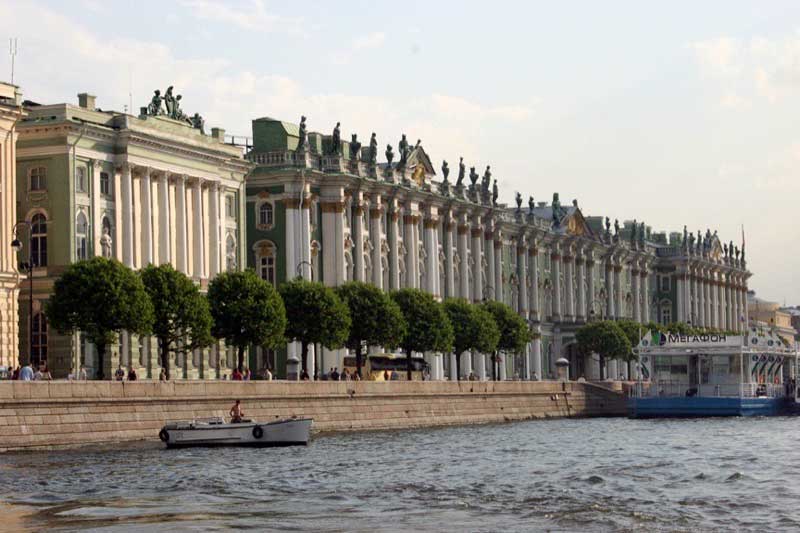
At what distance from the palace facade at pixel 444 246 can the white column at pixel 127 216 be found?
372 inches

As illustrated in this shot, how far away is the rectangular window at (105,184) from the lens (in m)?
87.9

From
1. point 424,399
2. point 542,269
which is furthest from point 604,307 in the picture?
point 424,399

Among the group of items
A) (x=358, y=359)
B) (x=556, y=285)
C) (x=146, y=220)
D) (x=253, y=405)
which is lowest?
(x=253, y=405)

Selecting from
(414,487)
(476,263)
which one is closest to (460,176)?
(476,263)

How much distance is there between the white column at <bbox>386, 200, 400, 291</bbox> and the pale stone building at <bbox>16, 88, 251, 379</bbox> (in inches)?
806

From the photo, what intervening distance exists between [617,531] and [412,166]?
85039mm

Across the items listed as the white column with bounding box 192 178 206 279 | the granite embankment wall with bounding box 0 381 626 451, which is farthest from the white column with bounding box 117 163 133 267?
the granite embankment wall with bounding box 0 381 626 451

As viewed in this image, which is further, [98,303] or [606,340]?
[606,340]

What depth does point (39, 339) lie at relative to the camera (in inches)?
3302

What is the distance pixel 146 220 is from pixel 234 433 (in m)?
25.6

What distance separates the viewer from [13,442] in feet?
194

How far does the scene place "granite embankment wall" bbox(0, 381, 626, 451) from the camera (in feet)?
198

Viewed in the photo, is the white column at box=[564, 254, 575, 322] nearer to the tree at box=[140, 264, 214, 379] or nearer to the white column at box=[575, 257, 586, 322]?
the white column at box=[575, 257, 586, 322]

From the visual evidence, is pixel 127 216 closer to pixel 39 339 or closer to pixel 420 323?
pixel 39 339
